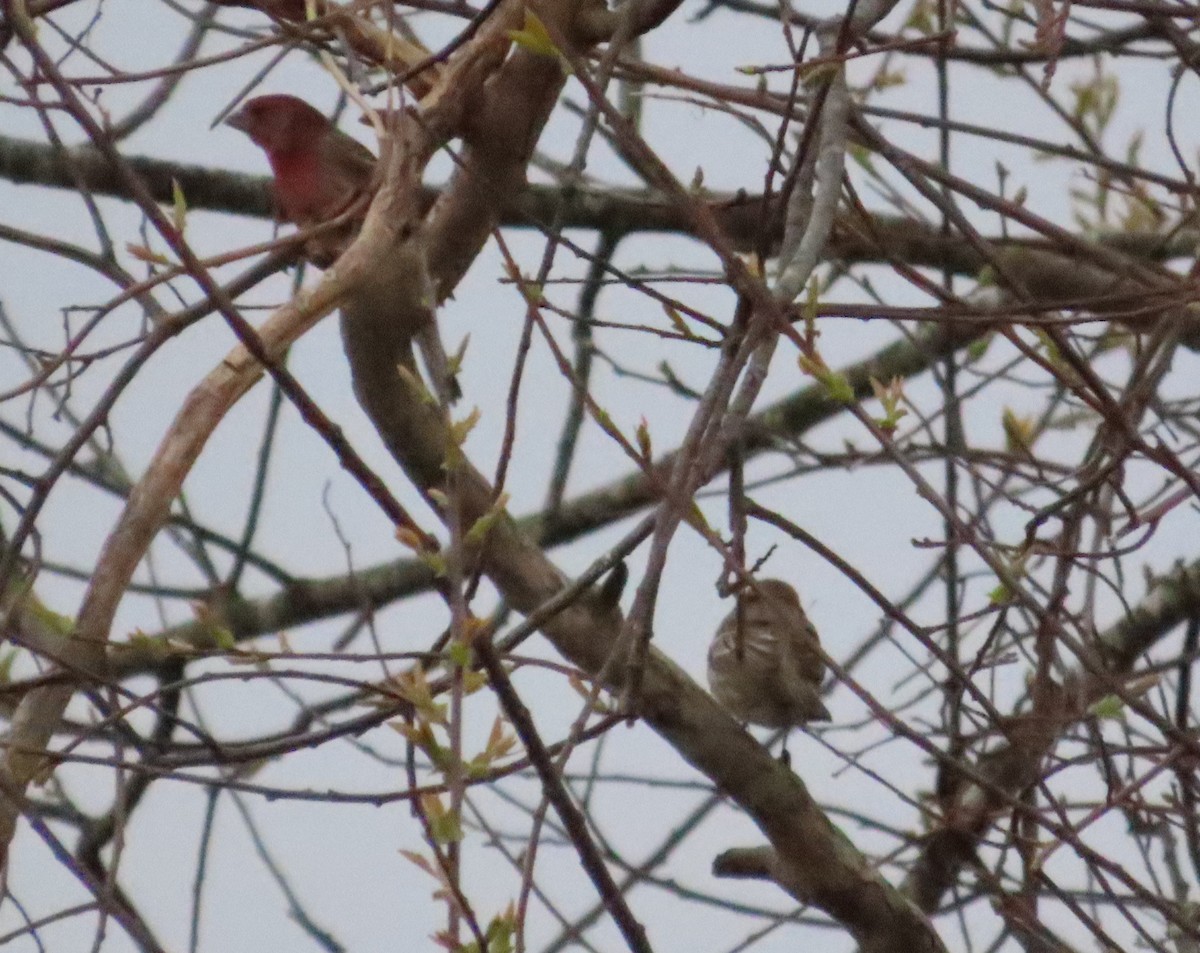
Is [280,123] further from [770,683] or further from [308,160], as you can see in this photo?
[770,683]

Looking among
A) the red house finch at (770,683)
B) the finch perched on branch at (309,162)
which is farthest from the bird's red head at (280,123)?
the red house finch at (770,683)

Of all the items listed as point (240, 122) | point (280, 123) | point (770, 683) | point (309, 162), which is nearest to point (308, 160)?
point (309, 162)

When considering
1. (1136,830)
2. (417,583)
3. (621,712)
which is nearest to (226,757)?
(621,712)

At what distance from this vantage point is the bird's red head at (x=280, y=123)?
211 inches

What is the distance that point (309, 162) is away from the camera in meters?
5.07

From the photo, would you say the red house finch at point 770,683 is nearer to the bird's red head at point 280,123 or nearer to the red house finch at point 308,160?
the red house finch at point 308,160

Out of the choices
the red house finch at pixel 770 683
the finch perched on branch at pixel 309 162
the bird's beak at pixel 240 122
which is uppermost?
the bird's beak at pixel 240 122

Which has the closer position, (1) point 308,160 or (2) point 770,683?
(2) point 770,683

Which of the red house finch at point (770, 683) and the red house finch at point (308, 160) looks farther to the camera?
the red house finch at point (308, 160)

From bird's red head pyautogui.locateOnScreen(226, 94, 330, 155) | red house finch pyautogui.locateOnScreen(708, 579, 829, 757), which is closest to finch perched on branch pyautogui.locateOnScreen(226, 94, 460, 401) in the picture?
bird's red head pyautogui.locateOnScreen(226, 94, 330, 155)

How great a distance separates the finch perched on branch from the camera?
3.68 meters

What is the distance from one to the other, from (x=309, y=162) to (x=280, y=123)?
2.43ft

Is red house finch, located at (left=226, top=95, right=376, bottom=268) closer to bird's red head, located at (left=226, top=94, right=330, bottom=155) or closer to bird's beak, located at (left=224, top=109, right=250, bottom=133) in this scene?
bird's red head, located at (left=226, top=94, right=330, bottom=155)

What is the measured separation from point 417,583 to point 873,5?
296cm
